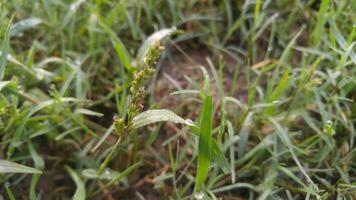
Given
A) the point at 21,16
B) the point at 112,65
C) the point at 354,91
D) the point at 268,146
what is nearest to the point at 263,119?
the point at 268,146

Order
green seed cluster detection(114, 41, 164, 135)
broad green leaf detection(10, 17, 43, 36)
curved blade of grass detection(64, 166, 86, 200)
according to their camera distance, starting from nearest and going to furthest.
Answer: green seed cluster detection(114, 41, 164, 135) < curved blade of grass detection(64, 166, 86, 200) < broad green leaf detection(10, 17, 43, 36)

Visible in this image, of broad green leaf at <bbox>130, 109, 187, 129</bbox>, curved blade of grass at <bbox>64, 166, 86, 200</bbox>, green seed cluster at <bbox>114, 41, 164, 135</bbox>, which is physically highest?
green seed cluster at <bbox>114, 41, 164, 135</bbox>

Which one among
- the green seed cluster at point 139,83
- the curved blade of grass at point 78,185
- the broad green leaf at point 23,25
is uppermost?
the broad green leaf at point 23,25

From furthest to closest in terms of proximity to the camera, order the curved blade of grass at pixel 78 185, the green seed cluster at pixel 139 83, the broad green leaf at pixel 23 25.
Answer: the broad green leaf at pixel 23 25 < the curved blade of grass at pixel 78 185 < the green seed cluster at pixel 139 83

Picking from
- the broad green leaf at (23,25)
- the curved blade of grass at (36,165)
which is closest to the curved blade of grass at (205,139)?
the curved blade of grass at (36,165)

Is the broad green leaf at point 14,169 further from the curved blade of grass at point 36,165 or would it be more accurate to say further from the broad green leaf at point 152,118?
the broad green leaf at point 152,118

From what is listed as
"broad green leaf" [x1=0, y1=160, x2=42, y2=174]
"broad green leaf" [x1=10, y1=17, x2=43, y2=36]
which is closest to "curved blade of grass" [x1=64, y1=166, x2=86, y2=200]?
"broad green leaf" [x1=0, y1=160, x2=42, y2=174]

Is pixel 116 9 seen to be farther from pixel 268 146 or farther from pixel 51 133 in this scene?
pixel 268 146

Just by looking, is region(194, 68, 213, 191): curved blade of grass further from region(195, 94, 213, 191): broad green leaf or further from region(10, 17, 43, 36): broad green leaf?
region(10, 17, 43, 36): broad green leaf
